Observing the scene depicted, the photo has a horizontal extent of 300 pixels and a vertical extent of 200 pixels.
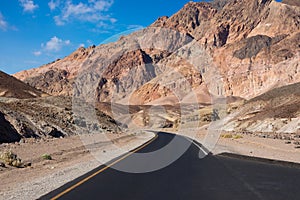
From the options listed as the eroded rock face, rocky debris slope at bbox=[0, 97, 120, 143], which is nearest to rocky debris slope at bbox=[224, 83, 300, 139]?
rocky debris slope at bbox=[0, 97, 120, 143]

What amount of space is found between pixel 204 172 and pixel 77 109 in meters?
47.4

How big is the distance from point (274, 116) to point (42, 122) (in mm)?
41408

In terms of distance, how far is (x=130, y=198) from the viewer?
802 cm

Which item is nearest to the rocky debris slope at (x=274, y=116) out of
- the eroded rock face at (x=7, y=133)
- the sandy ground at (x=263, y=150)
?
the sandy ground at (x=263, y=150)

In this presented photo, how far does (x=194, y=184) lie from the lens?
9.84m

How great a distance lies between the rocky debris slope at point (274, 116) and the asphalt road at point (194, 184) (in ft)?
109

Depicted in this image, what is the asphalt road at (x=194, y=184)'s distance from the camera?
27.1ft

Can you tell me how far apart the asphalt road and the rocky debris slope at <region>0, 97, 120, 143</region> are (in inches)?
774

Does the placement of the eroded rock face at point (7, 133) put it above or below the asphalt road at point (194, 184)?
above

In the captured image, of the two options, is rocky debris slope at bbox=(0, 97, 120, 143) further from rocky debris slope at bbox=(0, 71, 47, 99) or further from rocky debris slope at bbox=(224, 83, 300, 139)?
rocky debris slope at bbox=(0, 71, 47, 99)

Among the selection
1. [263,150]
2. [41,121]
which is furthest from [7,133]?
[263,150]

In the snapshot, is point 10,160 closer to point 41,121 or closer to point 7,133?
point 7,133

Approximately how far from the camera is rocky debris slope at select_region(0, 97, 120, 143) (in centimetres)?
3166

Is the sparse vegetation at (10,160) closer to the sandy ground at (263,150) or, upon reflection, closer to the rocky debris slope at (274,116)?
the sandy ground at (263,150)
